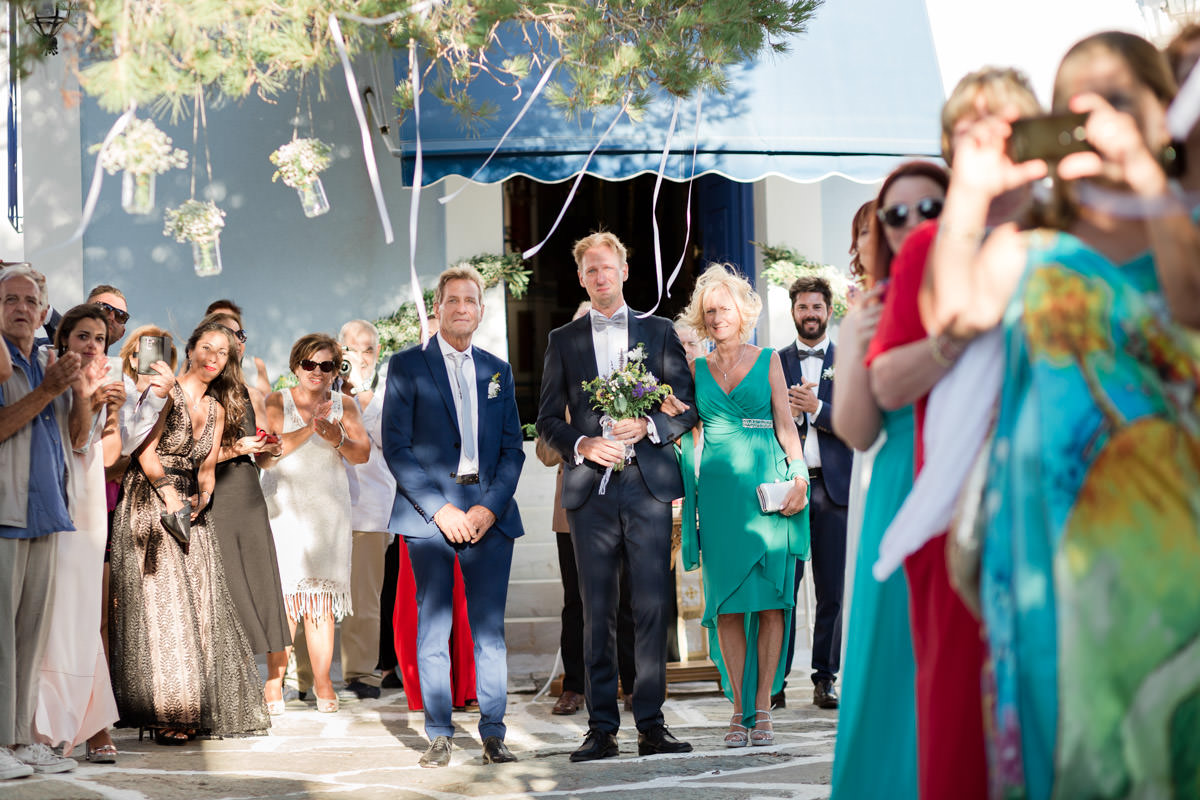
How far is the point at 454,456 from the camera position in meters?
6.06

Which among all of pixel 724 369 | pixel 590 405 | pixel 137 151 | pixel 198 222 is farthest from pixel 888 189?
pixel 724 369

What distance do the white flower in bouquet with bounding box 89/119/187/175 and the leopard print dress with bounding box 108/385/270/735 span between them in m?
3.09

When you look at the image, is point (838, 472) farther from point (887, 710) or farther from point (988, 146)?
point (988, 146)

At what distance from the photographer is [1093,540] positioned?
218 centimetres

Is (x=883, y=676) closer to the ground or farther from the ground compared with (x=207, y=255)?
closer to the ground

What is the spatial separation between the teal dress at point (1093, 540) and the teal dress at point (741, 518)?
4.10 metres

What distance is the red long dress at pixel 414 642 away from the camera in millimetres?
7020

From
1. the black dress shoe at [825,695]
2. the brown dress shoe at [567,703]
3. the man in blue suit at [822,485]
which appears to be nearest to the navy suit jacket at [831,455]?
the man in blue suit at [822,485]

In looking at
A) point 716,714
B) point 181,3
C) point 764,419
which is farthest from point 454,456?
point 181,3

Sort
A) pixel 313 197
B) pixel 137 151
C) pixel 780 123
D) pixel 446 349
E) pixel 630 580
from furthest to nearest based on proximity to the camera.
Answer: pixel 780 123 → pixel 446 349 → pixel 630 580 → pixel 313 197 → pixel 137 151

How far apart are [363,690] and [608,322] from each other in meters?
3.28

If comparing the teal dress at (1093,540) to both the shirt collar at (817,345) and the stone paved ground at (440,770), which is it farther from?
the shirt collar at (817,345)

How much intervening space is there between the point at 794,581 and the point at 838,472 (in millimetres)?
1081

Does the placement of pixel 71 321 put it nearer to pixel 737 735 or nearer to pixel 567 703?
pixel 567 703
